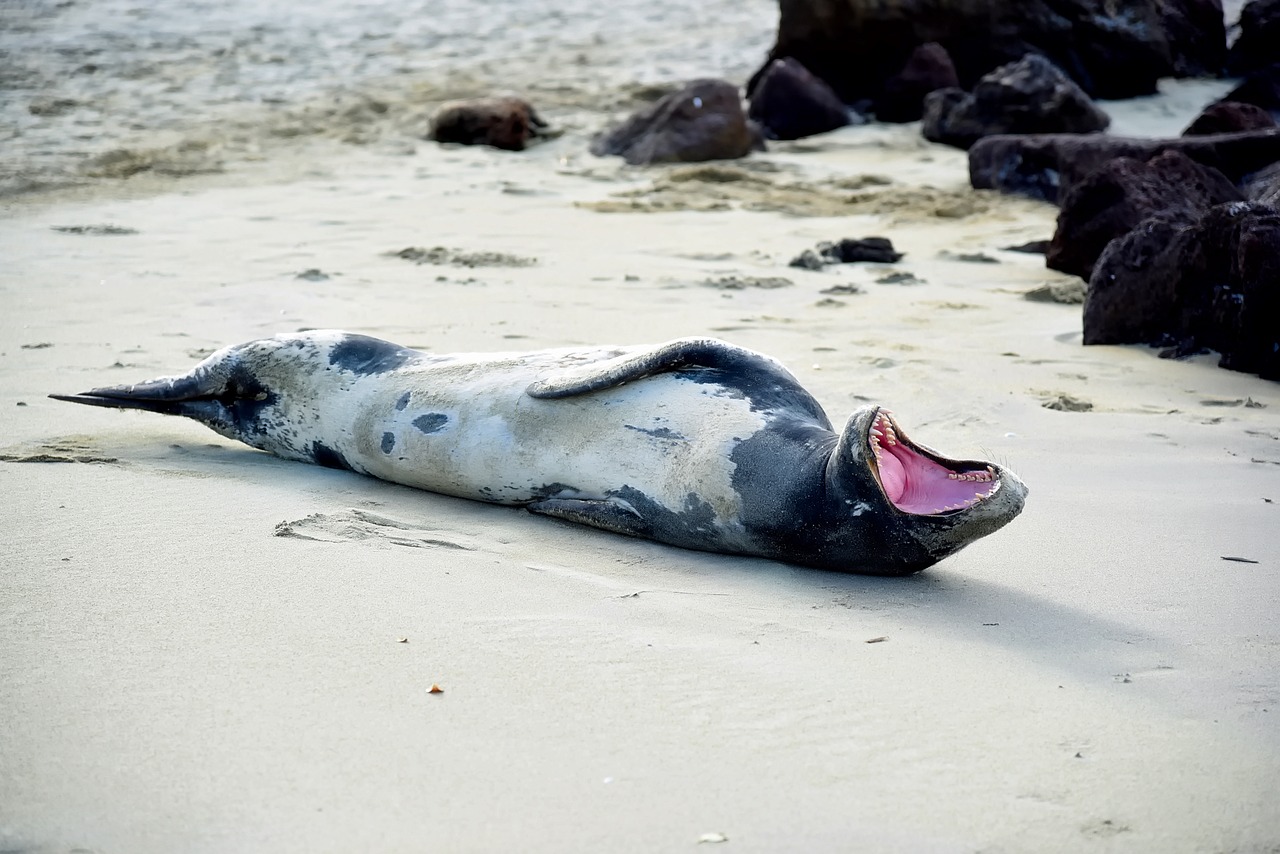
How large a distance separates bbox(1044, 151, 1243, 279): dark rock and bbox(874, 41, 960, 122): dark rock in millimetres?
5131

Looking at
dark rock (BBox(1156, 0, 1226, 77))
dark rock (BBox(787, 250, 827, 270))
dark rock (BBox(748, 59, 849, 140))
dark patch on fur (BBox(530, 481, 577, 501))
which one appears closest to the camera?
dark patch on fur (BBox(530, 481, 577, 501))

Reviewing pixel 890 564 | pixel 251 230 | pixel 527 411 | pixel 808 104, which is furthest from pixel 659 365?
pixel 808 104

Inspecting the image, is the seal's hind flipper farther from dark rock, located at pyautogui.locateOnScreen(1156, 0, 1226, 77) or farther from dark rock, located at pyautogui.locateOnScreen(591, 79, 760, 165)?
dark rock, located at pyautogui.locateOnScreen(1156, 0, 1226, 77)

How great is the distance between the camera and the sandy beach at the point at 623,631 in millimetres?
2127

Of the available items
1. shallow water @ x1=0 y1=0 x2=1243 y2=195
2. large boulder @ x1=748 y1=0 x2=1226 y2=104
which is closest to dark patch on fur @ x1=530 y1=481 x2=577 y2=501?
shallow water @ x1=0 y1=0 x2=1243 y2=195

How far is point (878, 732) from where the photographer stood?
2.38 meters

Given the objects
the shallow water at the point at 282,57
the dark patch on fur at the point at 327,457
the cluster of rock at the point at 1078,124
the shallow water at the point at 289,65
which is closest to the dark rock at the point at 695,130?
the cluster of rock at the point at 1078,124

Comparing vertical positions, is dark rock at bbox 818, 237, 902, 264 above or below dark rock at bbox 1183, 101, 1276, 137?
below

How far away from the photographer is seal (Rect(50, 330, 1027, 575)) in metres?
3.09

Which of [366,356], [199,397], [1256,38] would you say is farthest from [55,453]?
[1256,38]

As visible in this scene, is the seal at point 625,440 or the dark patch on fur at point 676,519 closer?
the seal at point 625,440

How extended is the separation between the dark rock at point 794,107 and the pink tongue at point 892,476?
8.58m

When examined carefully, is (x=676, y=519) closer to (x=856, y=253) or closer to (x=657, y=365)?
(x=657, y=365)

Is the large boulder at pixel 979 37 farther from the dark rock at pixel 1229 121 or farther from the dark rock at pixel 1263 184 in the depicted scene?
the dark rock at pixel 1263 184
